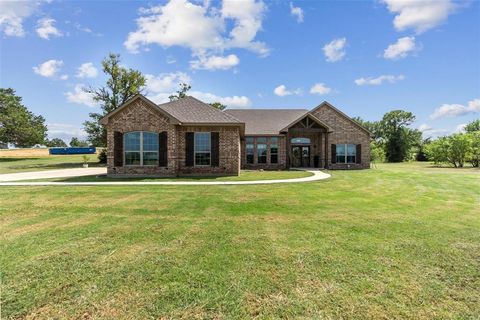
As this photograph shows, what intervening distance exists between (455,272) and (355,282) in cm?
167

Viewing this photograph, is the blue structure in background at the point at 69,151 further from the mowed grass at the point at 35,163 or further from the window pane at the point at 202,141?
the window pane at the point at 202,141

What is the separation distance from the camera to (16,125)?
41438 mm

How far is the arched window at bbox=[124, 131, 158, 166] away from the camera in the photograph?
56.1ft

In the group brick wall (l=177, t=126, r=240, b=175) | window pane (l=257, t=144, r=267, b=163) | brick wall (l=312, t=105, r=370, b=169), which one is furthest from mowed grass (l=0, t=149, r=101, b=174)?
brick wall (l=312, t=105, r=370, b=169)

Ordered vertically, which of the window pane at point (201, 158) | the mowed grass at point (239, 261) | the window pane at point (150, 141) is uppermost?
the window pane at point (150, 141)

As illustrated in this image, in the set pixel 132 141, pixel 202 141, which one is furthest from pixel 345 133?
pixel 132 141

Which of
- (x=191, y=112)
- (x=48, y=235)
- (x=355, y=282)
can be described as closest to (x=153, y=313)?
(x=355, y=282)

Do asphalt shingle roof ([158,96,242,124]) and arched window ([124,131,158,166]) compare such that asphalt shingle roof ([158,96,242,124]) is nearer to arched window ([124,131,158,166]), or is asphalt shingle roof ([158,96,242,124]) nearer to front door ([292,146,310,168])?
arched window ([124,131,158,166])

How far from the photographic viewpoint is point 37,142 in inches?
1741

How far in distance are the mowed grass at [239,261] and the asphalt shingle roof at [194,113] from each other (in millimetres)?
10056

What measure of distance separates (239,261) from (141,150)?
14.4 m

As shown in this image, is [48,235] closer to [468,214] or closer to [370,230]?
[370,230]

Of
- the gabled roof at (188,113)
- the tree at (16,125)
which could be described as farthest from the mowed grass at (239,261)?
the tree at (16,125)

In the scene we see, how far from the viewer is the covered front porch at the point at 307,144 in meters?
24.4
